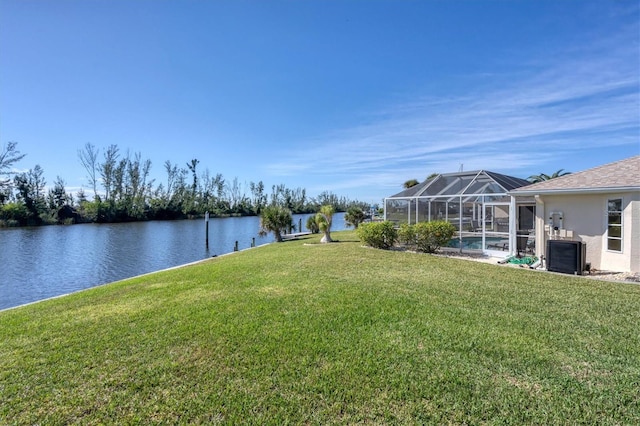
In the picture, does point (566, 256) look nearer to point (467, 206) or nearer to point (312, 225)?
point (467, 206)

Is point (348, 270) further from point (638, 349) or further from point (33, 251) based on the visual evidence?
point (33, 251)

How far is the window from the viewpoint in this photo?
23.6 ft

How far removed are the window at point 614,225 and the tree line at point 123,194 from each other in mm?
26488

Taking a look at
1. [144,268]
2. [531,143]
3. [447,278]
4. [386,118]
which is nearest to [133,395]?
[447,278]

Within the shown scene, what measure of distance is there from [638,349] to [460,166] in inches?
455

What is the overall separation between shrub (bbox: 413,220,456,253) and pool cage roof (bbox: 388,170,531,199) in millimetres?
1526

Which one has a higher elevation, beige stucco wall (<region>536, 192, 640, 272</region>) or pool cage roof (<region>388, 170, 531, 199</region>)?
pool cage roof (<region>388, 170, 531, 199</region>)

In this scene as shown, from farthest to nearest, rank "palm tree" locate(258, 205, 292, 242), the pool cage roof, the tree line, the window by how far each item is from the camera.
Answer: the tree line < "palm tree" locate(258, 205, 292, 242) < the pool cage roof < the window

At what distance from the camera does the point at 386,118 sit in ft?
53.3

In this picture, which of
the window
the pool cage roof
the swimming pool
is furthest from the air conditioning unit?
the pool cage roof

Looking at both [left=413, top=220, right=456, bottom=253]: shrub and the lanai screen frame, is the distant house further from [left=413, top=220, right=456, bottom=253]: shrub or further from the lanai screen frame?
[left=413, top=220, right=456, bottom=253]: shrub

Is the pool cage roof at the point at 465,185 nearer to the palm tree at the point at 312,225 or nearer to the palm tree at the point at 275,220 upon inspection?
the palm tree at the point at 275,220

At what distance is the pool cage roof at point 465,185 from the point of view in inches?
416

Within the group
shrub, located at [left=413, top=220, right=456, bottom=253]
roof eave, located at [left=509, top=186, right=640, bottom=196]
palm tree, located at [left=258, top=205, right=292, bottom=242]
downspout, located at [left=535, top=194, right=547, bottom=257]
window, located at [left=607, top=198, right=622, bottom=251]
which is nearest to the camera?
roof eave, located at [left=509, top=186, right=640, bottom=196]
